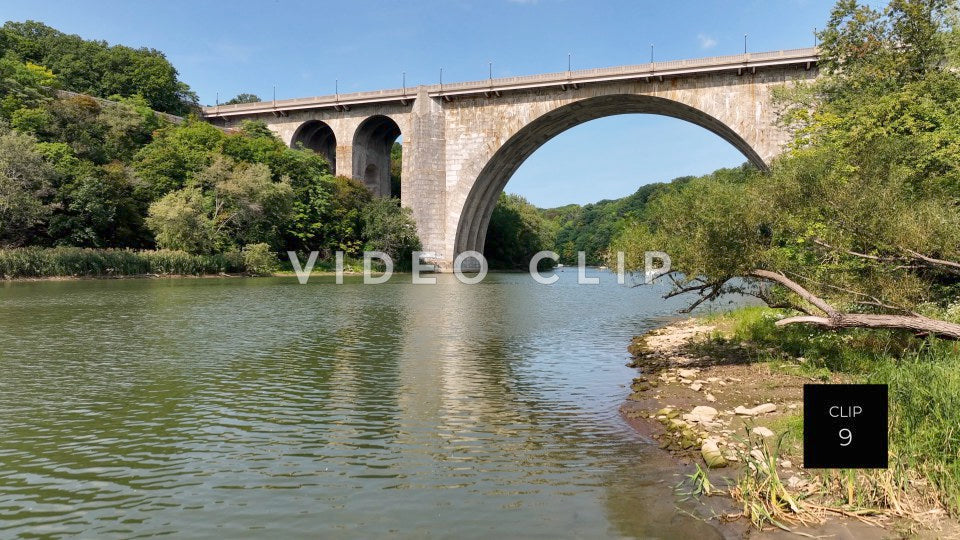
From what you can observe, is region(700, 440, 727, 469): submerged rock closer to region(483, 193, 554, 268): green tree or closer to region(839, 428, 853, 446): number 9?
region(839, 428, 853, 446): number 9

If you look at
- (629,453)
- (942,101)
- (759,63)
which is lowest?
(629,453)

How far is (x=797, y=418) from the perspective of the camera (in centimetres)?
856

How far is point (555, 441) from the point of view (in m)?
8.59

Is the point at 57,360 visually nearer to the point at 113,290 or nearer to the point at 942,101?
the point at 113,290

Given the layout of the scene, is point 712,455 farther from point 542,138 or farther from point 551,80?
point 542,138

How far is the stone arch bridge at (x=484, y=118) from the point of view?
44.8 meters

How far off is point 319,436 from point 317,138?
6611 centimetres

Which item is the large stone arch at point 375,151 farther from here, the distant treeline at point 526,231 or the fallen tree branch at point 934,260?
the fallen tree branch at point 934,260

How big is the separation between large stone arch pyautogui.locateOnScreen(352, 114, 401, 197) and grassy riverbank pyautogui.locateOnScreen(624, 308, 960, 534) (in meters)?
51.9

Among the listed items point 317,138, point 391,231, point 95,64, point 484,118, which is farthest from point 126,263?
point 95,64

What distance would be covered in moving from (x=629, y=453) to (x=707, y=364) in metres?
6.35

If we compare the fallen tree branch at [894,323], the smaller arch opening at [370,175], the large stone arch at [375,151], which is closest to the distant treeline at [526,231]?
the large stone arch at [375,151]

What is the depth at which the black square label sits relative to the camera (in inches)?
169

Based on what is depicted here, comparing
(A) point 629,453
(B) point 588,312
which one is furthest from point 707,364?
(B) point 588,312
